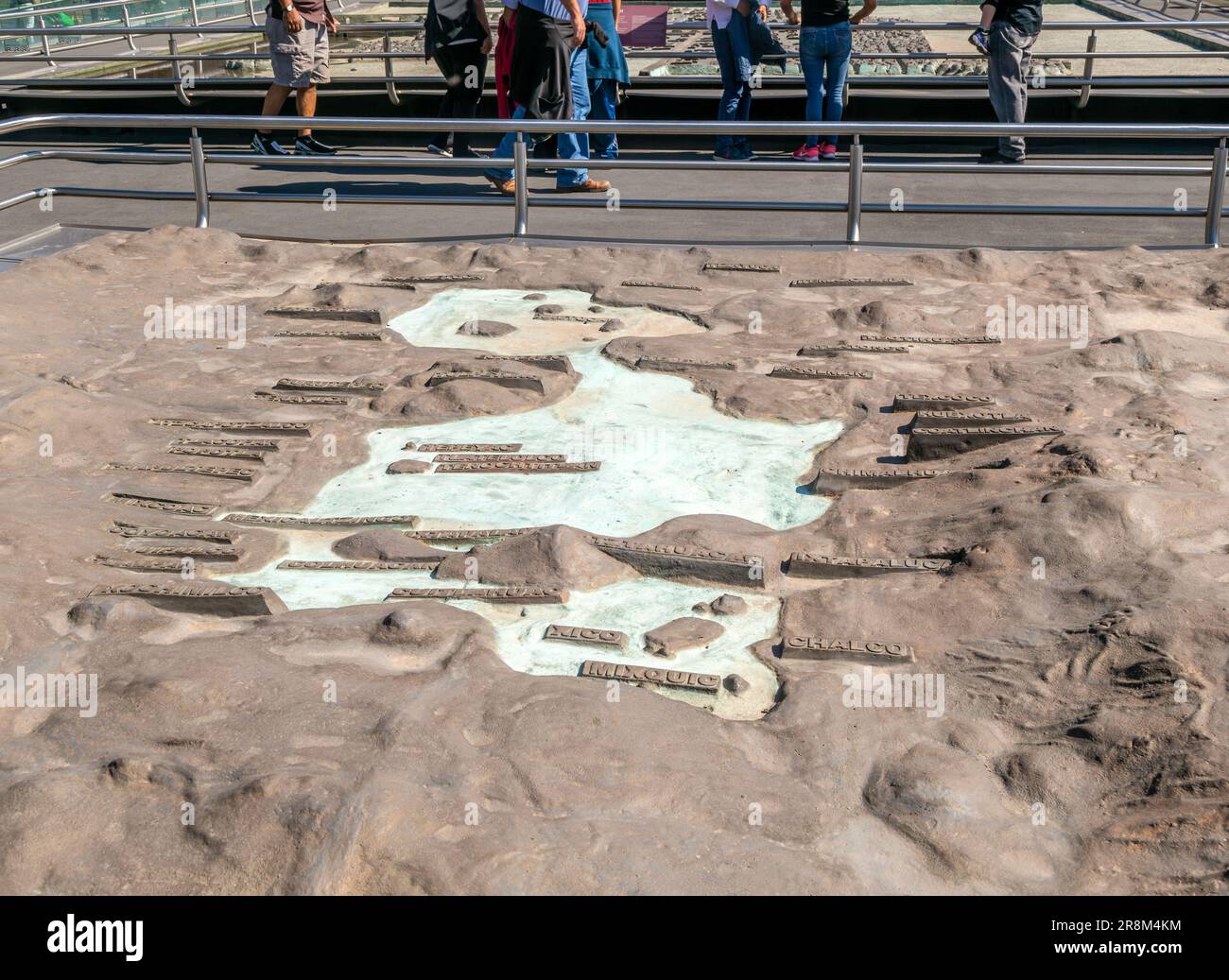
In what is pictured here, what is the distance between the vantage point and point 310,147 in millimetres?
11273

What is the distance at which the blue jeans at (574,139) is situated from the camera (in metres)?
9.47

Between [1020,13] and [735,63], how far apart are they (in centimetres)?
224

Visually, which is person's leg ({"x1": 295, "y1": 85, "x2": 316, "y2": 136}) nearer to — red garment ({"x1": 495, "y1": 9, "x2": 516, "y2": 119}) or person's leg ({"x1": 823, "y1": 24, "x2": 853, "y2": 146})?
red garment ({"x1": 495, "y1": 9, "x2": 516, "y2": 119})

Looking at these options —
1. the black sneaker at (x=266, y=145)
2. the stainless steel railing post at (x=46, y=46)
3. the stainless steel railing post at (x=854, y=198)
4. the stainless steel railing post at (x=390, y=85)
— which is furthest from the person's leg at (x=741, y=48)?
the stainless steel railing post at (x=46, y=46)

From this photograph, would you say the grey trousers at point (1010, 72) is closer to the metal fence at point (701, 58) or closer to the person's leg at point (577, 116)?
the metal fence at point (701, 58)

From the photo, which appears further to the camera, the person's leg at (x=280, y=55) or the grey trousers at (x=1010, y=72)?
the person's leg at (x=280, y=55)

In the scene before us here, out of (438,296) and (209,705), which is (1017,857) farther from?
(438,296)

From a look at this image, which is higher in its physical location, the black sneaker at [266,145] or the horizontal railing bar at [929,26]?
the horizontal railing bar at [929,26]

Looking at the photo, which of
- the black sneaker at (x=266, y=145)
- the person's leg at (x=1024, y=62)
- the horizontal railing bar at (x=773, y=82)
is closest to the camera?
the person's leg at (x=1024, y=62)

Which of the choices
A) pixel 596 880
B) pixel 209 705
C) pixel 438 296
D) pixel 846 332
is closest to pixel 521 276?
pixel 438 296

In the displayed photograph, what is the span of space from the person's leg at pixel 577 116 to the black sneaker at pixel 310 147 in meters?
2.41

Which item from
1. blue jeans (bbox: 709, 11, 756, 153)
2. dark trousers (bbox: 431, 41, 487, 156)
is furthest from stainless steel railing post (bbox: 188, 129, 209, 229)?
blue jeans (bbox: 709, 11, 756, 153)

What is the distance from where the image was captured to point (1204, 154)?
11406 millimetres
